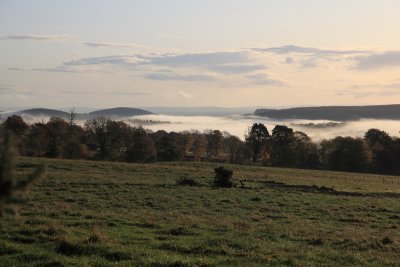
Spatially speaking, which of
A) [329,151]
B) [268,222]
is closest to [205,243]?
[268,222]

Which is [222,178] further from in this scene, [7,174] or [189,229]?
[7,174]

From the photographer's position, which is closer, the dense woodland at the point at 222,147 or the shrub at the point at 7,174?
the shrub at the point at 7,174

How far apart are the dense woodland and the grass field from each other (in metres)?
53.3

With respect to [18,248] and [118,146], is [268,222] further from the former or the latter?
[118,146]

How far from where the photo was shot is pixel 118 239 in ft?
45.0

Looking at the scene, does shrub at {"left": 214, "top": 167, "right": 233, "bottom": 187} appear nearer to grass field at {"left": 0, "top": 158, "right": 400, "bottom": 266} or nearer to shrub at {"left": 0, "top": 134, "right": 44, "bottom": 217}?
grass field at {"left": 0, "top": 158, "right": 400, "bottom": 266}

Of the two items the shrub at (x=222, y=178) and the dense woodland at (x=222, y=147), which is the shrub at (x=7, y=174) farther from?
the dense woodland at (x=222, y=147)

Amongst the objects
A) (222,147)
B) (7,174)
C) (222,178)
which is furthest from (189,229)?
(222,147)

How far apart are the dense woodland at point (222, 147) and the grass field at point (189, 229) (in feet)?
175

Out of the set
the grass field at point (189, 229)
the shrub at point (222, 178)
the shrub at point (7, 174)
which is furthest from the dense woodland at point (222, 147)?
the shrub at point (7, 174)

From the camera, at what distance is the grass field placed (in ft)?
38.5

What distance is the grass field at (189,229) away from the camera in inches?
463

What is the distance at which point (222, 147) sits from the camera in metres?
137

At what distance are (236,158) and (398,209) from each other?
9480 cm
